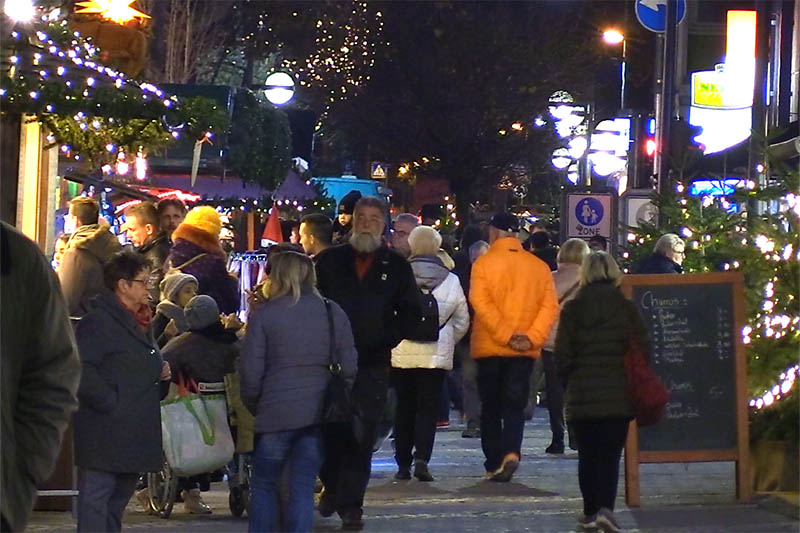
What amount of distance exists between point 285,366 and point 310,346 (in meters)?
0.15

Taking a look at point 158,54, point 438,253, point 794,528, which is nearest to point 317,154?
point 158,54

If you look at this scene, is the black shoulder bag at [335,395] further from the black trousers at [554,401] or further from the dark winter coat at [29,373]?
the black trousers at [554,401]

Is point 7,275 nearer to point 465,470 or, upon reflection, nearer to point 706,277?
point 706,277

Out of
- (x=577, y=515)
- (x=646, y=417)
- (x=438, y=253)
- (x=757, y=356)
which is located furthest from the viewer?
(x=438, y=253)

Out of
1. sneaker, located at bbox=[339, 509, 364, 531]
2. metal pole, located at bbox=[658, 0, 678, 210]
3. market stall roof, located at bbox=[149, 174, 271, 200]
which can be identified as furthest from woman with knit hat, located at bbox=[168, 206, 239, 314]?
market stall roof, located at bbox=[149, 174, 271, 200]

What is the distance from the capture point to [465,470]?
12.7m

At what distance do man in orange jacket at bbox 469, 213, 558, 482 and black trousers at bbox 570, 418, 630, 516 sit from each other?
2.25m

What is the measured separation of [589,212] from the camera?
2055 cm

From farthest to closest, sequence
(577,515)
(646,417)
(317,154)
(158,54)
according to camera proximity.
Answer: (317,154) → (158,54) → (577,515) → (646,417)

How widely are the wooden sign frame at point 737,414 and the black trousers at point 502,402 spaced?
1274mm

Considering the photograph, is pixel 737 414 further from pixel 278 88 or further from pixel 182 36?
pixel 182 36

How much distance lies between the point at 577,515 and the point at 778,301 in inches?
78.4

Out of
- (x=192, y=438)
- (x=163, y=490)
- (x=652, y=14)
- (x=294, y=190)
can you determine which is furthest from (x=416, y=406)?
(x=652, y=14)

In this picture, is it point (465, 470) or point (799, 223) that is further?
point (465, 470)
